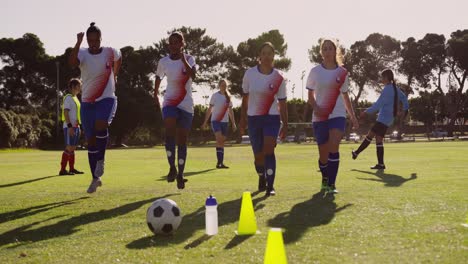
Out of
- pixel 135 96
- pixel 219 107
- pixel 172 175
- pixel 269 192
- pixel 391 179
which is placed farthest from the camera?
pixel 135 96

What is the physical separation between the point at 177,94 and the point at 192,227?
3754 millimetres

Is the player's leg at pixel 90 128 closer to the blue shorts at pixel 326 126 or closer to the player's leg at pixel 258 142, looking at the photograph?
the player's leg at pixel 258 142

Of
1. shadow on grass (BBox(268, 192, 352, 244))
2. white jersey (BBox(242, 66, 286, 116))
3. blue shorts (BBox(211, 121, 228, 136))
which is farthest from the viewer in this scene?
blue shorts (BBox(211, 121, 228, 136))

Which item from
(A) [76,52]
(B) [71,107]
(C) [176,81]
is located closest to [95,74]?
(A) [76,52]

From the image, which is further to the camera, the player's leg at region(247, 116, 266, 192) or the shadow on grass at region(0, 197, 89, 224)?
the player's leg at region(247, 116, 266, 192)

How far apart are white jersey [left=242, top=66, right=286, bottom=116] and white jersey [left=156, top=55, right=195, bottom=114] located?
3.62ft

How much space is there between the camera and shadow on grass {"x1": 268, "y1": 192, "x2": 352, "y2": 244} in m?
4.93


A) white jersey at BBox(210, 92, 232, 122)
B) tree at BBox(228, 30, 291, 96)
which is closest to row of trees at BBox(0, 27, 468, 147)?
tree at BBox(228, 30, 291, 96)

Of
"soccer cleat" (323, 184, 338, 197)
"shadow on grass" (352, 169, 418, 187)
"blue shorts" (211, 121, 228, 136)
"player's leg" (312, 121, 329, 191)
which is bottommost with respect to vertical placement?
"shadow on grass" (352, 169, 418, 187)

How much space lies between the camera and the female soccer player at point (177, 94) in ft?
28.1

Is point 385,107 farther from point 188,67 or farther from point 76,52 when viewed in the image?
point 76,52

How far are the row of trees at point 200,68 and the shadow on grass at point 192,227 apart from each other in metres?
41.2

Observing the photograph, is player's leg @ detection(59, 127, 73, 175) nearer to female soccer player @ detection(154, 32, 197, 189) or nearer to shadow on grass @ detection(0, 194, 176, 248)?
female soccer player @ detection(154, 32, 197, 189)

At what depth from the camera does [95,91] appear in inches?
324
